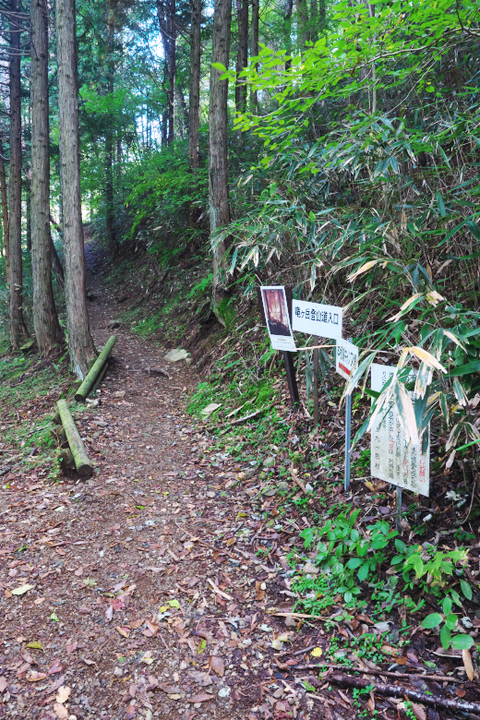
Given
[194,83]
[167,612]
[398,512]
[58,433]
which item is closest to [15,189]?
[194,83]

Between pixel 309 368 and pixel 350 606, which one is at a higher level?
pixel 309 368

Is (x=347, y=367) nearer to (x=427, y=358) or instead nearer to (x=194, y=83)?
(x=427, y=358)

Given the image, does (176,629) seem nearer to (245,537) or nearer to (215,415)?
(245,537)

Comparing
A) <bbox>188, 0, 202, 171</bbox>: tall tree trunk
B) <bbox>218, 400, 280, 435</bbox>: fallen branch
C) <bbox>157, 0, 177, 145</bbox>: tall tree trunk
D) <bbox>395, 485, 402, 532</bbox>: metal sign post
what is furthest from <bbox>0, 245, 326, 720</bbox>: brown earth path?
<bbox>157, 0, 177, 145</bbox>: tall tree trunk

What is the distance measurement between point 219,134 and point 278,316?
416 cm

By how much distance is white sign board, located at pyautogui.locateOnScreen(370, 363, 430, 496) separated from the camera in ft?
8.25

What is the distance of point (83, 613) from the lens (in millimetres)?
2854

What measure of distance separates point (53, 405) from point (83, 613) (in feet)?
16.0

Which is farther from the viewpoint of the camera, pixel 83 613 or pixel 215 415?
pixel 215 415

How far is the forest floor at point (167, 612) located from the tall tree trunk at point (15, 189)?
7.42 meters

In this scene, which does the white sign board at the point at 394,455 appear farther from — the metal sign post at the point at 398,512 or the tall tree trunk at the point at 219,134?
the tall tree trunk at the point at 219,134

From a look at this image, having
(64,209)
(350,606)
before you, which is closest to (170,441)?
(350,606)

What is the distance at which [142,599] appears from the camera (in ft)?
9.72

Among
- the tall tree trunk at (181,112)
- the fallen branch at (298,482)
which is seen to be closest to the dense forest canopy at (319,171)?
the fallen branch at (298,482)
